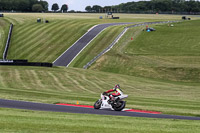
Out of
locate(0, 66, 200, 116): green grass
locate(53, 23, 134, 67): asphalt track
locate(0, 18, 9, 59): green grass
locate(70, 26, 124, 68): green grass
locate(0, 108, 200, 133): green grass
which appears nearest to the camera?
locate(0, 108, 200, 133): green grass

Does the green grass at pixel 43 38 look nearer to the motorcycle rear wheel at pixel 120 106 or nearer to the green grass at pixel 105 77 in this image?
the green grass at pixel 105 77

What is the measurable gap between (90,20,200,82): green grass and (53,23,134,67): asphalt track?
7.83 m

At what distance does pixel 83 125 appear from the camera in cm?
1797

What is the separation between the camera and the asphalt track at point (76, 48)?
73.8 meters

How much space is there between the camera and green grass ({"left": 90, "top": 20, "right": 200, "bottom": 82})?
58875 millimetres

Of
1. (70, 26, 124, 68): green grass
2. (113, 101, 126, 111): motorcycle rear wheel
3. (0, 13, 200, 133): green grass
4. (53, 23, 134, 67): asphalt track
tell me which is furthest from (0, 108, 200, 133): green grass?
(53, 23, 134, 67): asphalt track

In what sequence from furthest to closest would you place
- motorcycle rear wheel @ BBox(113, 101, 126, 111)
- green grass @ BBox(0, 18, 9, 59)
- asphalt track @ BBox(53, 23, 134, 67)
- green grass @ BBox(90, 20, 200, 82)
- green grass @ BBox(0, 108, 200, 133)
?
green grass @ BBox(0, 18, 9, 59), asphalt track @ BBox(53, 23, 134, 67), green grass @ BBox(90, 20, 200, 82), motorcycle rear wheel @ BBox(113, 101, 126, 111), green grass @ BBox(0, 108, 200, 133)

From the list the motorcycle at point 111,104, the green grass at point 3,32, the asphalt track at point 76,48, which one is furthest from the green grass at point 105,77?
the motorcycle at point 111,104

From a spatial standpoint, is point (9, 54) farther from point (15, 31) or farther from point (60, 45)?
point (15, 31)

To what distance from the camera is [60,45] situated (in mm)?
86875


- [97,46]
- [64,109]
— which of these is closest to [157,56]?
[97,46]

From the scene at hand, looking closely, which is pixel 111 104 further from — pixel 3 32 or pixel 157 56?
pixel 3 32

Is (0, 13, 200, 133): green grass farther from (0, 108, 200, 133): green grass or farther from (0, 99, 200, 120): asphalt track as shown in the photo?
(0, 99, 200, 120): asphalt track

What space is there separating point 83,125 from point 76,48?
65.7 m
